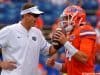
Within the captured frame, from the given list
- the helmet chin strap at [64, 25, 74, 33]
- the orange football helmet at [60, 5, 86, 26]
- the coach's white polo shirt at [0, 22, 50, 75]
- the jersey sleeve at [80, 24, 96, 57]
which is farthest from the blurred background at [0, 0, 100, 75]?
the jersey sleeve at [80, 24, 96, 57]

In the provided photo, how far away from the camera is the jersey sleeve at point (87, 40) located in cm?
595

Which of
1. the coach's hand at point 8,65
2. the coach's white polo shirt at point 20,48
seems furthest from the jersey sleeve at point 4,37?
the coach's hand at point 8,65

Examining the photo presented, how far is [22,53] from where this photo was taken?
631 cm

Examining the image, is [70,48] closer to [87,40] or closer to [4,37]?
[87,40]

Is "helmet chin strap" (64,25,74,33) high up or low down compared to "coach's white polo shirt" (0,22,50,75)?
up

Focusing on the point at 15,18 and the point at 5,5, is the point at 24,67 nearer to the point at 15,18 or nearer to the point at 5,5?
the point at 15,18

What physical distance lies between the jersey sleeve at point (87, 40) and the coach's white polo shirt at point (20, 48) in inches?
28.2

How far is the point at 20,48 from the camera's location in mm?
6301

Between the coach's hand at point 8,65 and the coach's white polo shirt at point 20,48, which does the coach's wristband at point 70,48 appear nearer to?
the coach's white polo shirt at point 20,48

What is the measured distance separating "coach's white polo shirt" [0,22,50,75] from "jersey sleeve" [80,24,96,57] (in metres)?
0.72

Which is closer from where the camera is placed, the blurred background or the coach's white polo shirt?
the coach's white polo shirt

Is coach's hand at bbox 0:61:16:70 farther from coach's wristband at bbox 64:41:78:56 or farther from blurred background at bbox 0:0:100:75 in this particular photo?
blurred background at bbox 0:0:100:75

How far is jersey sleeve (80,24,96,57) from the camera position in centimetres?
595

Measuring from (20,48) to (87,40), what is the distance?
891mm
